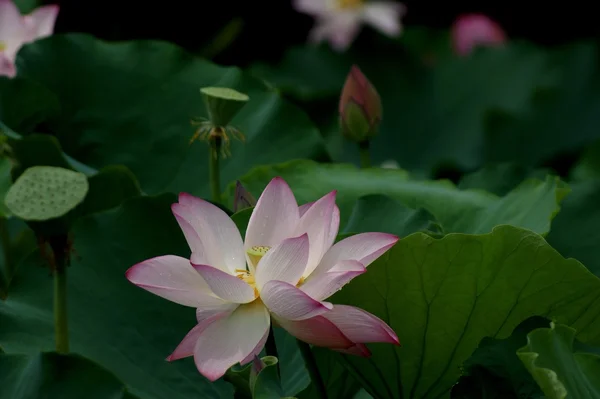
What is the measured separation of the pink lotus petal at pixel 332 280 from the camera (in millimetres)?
745

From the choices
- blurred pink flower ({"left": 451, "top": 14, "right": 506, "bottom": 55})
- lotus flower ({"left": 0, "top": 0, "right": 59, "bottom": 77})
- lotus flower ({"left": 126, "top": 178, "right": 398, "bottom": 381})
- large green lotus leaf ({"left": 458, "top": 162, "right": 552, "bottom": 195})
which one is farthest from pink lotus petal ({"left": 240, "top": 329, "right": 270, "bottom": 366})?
blurred pink flower ({"left": 451, "top": 14, "right": 506, "bottom": 55})

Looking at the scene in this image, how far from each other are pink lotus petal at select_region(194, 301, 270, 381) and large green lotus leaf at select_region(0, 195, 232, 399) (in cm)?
16

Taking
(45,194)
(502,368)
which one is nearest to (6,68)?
(45,194)

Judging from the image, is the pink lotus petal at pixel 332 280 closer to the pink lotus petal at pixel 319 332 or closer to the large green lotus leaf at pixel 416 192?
the pink lotus petal at pixel 319 332

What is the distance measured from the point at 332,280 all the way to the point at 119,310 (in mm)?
301

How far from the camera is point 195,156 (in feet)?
4.31

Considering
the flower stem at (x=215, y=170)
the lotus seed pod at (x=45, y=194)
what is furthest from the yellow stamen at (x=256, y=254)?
the flower stem at (x=215, y=170)

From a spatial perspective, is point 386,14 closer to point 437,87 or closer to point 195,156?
point 437,87

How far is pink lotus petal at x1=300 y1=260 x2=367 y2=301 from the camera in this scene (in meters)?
0.75

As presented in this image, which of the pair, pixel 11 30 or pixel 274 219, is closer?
pixel 274 219

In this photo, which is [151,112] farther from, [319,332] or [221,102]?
[319,332]

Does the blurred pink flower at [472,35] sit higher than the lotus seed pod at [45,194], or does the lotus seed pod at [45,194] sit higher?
the lotus seed pod at [45,194]

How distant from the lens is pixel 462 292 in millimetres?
856

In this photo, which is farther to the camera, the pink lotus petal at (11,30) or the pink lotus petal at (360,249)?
the pink lotus petal at (11,30)
